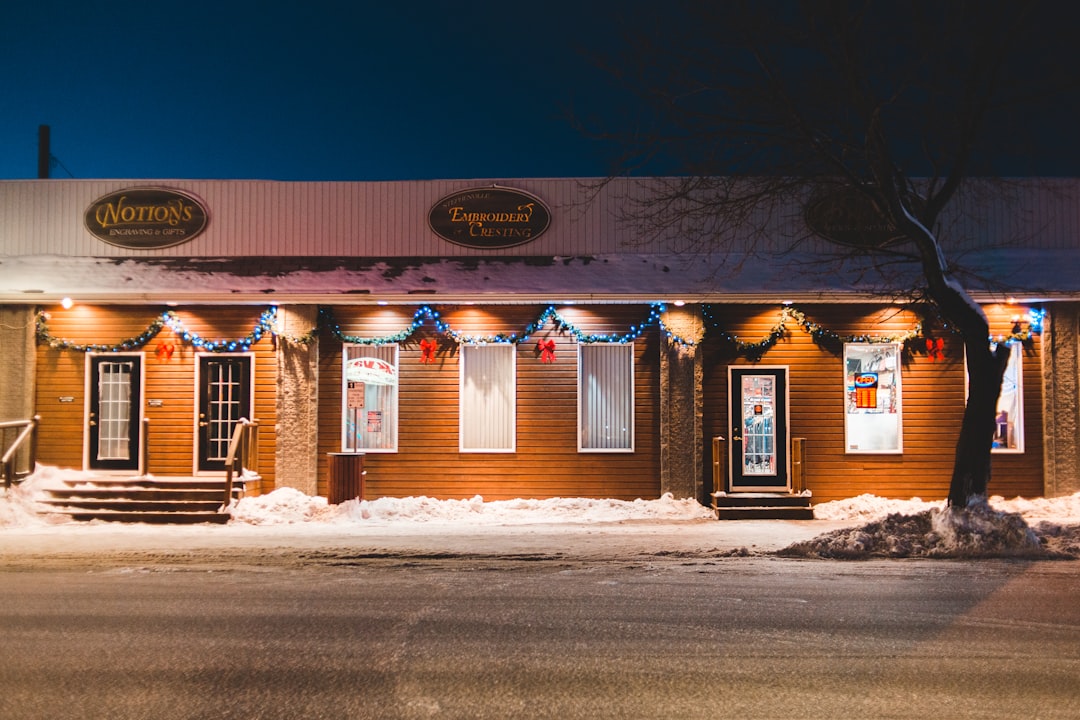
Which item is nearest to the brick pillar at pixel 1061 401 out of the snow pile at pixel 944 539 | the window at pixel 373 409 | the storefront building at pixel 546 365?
the storefront building at pixel 546 365

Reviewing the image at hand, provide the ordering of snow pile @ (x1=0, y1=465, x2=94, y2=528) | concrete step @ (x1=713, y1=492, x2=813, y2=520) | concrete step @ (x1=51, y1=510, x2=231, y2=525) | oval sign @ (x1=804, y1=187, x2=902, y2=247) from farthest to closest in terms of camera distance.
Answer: oval sign @ (x1=804, y1=187, x2=902, y2=247) < concrete step @ (x1=713, y1=492, x2=813, y2=520) < concrete step @ (x1=51, y1=510, x2=231, y2=525) < snow pile @ (x1=0, y1=465, x2=94, y2=528)

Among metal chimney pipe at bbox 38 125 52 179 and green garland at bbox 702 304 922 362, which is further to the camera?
metal chimney pipe at bbox 38 125 52 179

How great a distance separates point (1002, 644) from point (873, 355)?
907cm

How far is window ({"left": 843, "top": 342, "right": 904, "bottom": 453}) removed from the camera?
14555 mm

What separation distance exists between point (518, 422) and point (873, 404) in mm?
6525

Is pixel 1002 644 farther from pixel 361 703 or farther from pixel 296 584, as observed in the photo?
pixel 296 584

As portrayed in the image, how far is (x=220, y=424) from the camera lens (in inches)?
586

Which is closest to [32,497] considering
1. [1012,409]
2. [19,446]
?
[19,446]

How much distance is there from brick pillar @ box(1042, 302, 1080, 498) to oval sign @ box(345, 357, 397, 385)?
467 inches

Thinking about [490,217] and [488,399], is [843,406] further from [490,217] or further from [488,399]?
[490,217]

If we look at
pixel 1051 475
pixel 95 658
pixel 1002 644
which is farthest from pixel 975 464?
pixel 95 658

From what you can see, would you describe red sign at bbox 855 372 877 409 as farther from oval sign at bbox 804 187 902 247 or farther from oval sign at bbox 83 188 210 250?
oval sign at bbox 83 188 210 250

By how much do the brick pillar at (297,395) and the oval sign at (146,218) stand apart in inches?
116

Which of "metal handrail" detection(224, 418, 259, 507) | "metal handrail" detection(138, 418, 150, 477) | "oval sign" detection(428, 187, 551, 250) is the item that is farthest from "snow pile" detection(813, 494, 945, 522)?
"metal handrail" detection(138, 418, 150, 477)
